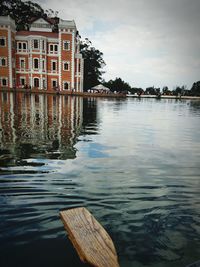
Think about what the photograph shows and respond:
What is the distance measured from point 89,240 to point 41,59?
2032 inches

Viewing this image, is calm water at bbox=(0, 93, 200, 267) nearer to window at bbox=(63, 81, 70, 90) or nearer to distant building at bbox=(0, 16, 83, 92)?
→ window at bbox=(63, 81, 70, 90)

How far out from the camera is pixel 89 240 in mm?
1841

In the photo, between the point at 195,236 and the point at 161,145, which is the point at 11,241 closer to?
the point at 195,236

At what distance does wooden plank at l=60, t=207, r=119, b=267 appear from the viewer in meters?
1.66

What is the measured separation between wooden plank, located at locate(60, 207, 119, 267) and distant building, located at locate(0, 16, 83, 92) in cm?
4861

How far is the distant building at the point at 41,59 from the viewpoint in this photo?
47.7 metres

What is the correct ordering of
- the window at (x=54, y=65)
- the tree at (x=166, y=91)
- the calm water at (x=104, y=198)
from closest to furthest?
the calm water at (x=104, y=198)
the window at (x=54, y=65)
the tree at (x=166, y=91)

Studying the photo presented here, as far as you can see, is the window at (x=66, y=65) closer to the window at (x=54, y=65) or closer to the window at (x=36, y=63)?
the window at (x=54, y=65)

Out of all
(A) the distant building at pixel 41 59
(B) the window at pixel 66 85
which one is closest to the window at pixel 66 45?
(A) the distant building at pixel 41 59

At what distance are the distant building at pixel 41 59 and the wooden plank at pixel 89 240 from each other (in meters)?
48.6

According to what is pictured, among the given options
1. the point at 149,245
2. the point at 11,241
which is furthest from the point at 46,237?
the point at 149,245

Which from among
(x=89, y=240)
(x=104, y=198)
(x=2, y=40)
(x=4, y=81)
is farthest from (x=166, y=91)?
(x=89, y=240)

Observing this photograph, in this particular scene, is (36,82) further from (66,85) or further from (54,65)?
(66,85)

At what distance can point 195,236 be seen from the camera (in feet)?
Result: 9.05
